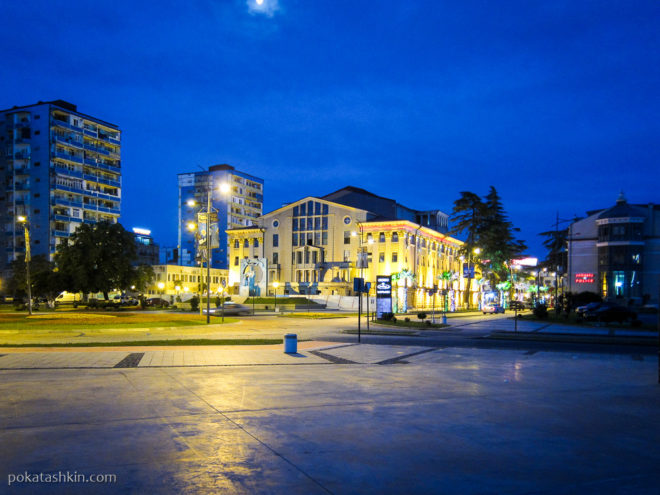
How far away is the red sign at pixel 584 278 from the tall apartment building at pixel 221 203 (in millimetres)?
81423

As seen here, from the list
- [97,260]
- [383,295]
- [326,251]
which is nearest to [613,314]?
[383,295]

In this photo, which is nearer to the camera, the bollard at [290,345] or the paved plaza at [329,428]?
the paved plaza at [329,428]

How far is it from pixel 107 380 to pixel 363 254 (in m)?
30.8

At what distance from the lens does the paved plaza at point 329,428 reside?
6.10 m

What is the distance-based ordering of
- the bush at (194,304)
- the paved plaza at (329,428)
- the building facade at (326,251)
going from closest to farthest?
the paved plaza at (329,428)
the bush at (194,304)
the building facade at (326,251)

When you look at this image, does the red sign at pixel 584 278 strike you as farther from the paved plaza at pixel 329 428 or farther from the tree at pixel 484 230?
the paved plaza at pixel 329 428

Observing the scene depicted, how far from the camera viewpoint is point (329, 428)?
839 centimetres

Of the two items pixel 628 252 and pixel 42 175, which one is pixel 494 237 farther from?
pixel 42 175

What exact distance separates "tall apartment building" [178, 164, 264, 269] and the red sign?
81.4 m

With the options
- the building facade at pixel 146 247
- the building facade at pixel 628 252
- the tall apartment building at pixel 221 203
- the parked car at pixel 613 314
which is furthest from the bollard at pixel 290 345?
the tall apartment building at pixel 221 203

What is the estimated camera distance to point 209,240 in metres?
34.5

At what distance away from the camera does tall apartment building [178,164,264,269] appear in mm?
139125

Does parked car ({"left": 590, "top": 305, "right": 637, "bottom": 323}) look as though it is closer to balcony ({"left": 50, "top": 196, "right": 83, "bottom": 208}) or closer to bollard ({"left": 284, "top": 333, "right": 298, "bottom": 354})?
bollard ({"left": 284, "top": 333, "right": 298, "bottom": 354})

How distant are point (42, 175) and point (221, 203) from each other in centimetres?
5675
